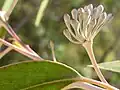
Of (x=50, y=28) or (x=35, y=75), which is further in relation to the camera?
(x=50, y=28)

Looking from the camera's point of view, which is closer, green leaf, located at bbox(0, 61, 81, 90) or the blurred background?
green leaf, located at bbox(0, 61, 81, 90)

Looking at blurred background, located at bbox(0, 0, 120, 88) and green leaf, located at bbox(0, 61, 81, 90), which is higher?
green leaf, located at bbox(0, 61, 81, 90)

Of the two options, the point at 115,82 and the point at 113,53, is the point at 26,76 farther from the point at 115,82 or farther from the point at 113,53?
the point at 113,53

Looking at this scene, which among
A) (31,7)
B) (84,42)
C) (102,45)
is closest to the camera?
(84,42)

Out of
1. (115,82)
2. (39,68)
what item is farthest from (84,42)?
(115,82)

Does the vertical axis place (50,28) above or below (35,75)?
below

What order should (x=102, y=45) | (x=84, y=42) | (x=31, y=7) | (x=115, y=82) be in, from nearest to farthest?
(x=84, y=42) → (x=115, y=82) → (x=31, y=7) → (x=102, y=45)

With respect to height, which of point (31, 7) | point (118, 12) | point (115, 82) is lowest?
point (115, 82)

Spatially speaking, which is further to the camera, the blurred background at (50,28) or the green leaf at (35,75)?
the blurred background at (50,28)
